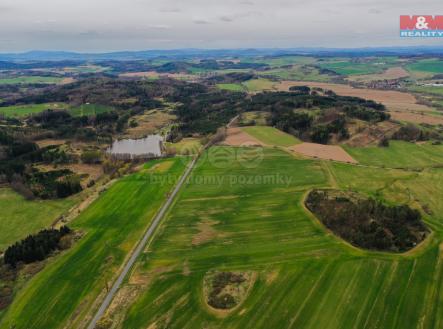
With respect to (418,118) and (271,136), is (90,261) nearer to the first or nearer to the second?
(271,136)

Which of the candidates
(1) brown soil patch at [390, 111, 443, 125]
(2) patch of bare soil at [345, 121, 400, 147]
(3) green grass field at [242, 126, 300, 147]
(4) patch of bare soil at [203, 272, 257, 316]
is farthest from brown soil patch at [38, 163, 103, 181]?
(1) brown soil patch at [390, 111, 443, 125]

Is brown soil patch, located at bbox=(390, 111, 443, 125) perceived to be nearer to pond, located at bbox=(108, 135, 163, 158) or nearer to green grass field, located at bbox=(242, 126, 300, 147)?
green grass field, located at bbox=(242, 126, 300, 147)

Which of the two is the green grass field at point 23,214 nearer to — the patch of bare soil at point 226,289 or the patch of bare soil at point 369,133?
the patch of bare soil at point 226,289

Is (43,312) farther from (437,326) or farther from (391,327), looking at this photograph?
(437,326)

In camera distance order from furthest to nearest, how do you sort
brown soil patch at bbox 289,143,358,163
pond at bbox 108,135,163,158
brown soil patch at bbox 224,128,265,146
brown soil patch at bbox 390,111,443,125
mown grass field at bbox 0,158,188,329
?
brown soil patch at bbox 390,111,443,125 < brown soil patch at bbox 224,128,265,146 < pond at bbox 108,135,163,158 < brown soil patch at bbox 289,143,358,163 < mown grass field at bbox 0,158,188,329

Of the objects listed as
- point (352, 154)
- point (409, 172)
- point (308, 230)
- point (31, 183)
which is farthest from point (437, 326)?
point (31, 183)

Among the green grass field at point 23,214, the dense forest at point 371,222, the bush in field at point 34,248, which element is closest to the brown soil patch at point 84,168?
the green grass field at point 23,214
